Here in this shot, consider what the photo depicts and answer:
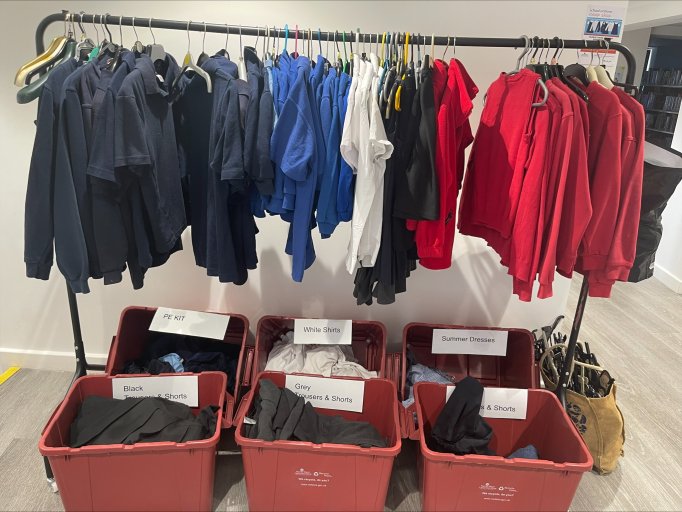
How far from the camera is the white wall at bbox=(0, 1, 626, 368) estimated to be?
6.51 ft

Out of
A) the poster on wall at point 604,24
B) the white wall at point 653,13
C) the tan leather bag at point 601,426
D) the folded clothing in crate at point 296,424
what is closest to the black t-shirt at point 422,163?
the folded clothing in crate at point 296,424

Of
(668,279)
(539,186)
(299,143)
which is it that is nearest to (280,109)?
(299,143)

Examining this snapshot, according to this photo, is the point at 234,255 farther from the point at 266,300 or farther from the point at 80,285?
the point at 266,300

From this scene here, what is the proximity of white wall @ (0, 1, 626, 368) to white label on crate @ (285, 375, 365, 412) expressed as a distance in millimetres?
579

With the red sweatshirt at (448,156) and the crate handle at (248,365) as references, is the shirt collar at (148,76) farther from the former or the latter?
the crate handle at (248,365)

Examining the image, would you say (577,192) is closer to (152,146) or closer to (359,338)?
(359,338)

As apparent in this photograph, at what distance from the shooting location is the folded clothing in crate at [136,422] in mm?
1671

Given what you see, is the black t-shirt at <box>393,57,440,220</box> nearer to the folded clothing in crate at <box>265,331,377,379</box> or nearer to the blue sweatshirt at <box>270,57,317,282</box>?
the blue sweatshirt at <box>270,57,317,282</box>

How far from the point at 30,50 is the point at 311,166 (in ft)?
4.79

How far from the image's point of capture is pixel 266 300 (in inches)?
95.4

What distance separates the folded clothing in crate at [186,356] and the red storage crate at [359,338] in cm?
15

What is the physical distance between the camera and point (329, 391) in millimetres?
1904

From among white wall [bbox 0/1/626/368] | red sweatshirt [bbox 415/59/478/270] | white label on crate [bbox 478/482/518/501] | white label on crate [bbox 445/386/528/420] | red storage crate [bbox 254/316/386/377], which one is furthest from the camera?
red storage crate [bbox 254/316/386/377]

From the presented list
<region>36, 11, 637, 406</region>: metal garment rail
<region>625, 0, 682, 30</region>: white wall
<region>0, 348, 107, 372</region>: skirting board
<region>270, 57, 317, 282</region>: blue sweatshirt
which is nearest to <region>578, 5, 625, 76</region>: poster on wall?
<region>36, 11, 637, 406</region>: metal garment rail
